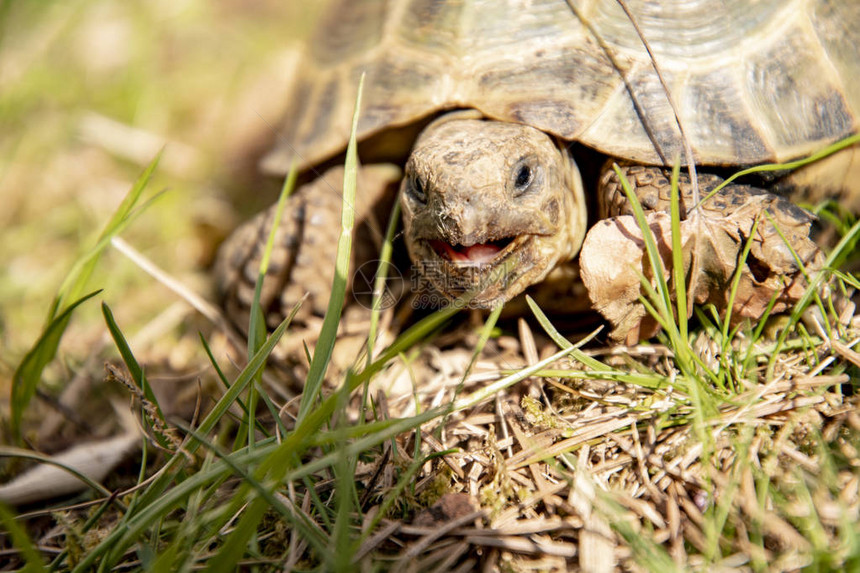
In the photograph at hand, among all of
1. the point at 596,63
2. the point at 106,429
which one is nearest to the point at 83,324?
the point at 106,429

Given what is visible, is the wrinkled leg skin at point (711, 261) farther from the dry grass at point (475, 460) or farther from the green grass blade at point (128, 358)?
the green grass blade at point (128, 358)

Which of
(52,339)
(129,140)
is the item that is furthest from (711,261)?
(129,140)

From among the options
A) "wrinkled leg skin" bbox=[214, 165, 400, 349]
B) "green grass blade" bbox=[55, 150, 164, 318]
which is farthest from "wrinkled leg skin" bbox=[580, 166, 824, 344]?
"green grass blade" bbox=[55, 150, 164, 318]

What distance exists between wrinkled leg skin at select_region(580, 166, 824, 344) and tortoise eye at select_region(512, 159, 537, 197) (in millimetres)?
268

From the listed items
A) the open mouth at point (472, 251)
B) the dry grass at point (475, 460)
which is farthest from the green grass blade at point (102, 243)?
the open mouth at point (472, 251)

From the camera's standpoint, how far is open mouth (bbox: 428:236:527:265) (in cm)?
192

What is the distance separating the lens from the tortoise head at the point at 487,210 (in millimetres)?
1812

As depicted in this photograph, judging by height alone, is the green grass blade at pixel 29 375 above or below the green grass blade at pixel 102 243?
below

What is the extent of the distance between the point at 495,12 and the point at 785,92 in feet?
3.42

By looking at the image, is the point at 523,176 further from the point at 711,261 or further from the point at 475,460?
the point at 475,460

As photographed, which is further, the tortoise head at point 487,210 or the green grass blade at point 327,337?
the tortoise head at point 487,210

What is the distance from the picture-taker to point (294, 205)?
8.60ft

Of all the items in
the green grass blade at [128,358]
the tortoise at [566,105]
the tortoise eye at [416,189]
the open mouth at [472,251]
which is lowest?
the green grass blade at [128,358]

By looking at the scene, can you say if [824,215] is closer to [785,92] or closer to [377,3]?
[785,92]
